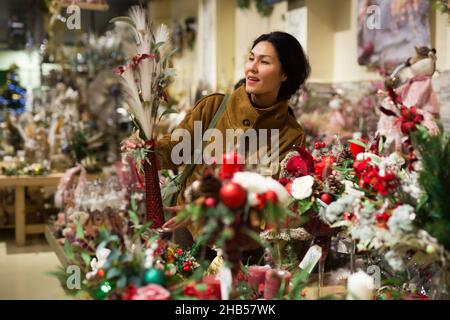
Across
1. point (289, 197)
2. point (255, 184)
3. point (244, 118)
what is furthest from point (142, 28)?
point (255, 184)

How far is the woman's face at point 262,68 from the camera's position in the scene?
254cm

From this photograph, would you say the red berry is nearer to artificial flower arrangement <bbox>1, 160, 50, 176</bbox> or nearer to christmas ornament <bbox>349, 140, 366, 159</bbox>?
christmas ornament <bbox>349, 140, 366, 159</bbox>

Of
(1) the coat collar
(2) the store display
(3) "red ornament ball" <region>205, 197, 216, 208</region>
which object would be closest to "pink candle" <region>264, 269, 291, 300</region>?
(2) the store display

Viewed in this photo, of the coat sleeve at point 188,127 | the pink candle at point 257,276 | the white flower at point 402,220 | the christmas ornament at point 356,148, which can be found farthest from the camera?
the coat sleeve at point 188,127

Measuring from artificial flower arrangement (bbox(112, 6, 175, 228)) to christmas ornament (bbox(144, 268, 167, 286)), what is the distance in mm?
687

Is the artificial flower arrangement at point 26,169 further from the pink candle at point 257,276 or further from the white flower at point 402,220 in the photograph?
the white flower at point 402,220

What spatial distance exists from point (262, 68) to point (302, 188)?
2.39 ft

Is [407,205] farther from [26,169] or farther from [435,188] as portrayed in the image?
[26,169]

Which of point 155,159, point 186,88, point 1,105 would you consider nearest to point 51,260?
point 1,105

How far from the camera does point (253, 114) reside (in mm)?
2635

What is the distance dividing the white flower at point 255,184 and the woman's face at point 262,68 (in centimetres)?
105

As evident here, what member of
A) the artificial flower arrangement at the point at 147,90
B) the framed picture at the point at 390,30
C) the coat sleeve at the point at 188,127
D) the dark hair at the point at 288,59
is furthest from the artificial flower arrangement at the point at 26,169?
the artificial flower arrangement at the point at 147,90

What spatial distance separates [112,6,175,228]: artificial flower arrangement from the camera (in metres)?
2.17

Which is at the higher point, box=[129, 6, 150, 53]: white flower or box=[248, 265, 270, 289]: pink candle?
box=[129, 6, 150, 53]: white flower
